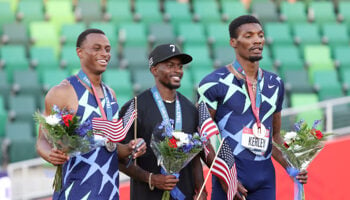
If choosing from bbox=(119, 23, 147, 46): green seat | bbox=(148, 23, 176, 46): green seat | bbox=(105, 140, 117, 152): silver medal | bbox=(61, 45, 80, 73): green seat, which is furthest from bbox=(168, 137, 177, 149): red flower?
bbox=(148, 23, 176, 46): green seat

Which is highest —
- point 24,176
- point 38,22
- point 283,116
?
point 38,22

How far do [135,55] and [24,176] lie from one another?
3.95 m

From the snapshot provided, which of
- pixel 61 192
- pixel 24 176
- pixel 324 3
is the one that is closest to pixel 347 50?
pixel 324 3

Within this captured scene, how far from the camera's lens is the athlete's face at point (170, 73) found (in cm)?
608

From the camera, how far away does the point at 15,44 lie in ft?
44.2

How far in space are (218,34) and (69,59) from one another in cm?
296

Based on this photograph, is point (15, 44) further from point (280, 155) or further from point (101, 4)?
point (280, 155)

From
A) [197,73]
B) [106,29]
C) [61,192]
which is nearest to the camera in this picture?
[61,192]

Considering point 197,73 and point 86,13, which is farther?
point 86,13

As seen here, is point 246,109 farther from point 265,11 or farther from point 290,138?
point 265,11

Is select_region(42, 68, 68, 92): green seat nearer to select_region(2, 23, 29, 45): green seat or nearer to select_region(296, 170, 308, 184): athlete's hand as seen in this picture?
select_region(2, 23, 29, 45): green seat

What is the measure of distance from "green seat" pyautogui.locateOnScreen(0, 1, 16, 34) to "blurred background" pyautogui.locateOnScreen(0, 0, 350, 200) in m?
0.02

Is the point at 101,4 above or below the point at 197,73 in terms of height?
above

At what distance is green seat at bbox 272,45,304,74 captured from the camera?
13.7 m
